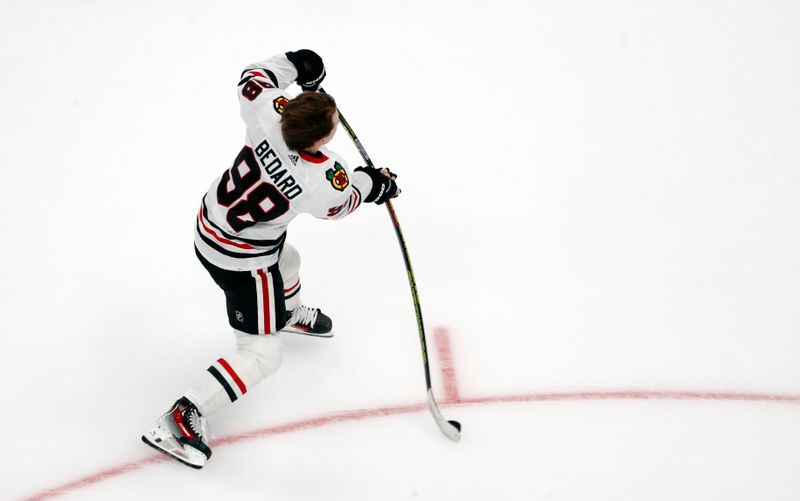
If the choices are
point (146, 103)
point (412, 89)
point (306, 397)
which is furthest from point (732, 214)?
point (146, 103)

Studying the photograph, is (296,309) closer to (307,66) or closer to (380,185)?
(380,185)

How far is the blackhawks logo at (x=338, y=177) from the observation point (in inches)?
79.7

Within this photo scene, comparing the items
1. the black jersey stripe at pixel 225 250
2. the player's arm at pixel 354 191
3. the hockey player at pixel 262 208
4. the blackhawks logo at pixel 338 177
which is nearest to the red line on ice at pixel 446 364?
the hockey player at pixel 262 208

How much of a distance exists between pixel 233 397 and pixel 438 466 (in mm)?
738

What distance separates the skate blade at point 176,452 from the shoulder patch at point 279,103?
115 centimetres

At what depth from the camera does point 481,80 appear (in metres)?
3.87

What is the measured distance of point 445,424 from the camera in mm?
2438

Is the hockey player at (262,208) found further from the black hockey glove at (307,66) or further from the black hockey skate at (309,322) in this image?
the black hockey skate at (309,322)

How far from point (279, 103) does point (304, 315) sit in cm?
89

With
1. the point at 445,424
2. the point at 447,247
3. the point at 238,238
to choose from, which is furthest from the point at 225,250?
the point at 447,247

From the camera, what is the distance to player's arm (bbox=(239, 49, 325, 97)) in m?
2.22

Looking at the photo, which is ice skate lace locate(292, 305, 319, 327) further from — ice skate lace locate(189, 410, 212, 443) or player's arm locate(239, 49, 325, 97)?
player's arm locate(239, 49, 325, 97)

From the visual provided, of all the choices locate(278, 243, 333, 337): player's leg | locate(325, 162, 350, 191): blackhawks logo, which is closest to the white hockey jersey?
locate(325, 162, 350, 191): blackhawks logo

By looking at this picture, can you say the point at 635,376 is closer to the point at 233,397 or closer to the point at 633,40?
the point at 233,397
